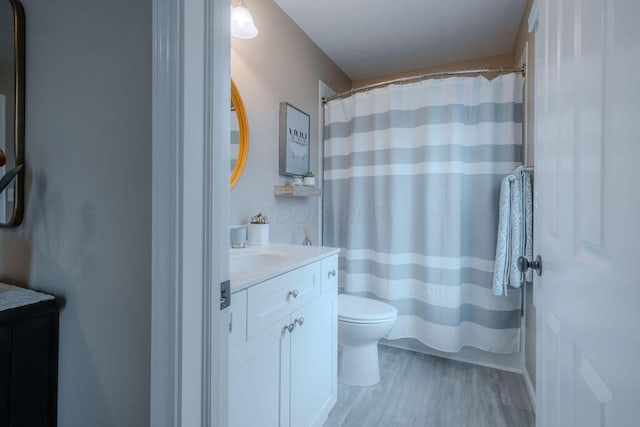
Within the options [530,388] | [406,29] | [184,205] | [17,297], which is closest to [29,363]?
[17,297]

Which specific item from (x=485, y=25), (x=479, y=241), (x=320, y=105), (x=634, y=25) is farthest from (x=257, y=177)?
(x=485, y=25)

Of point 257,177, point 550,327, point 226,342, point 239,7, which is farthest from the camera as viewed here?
point 257,177

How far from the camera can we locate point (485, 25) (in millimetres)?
2193

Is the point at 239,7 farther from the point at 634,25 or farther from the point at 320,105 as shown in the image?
the point at 634,25

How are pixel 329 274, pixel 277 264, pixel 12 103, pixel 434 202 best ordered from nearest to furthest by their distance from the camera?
pixel 12 103 → pixel 277 264 → pixel 329 274 → pixel 434 202

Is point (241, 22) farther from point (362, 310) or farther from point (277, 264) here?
point (362, 310)

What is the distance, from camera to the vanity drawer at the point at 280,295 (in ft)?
3.46

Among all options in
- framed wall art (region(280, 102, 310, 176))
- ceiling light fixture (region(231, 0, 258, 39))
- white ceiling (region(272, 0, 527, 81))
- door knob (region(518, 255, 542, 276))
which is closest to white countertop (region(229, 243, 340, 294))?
framed wall art (region(280, 102, 310, 176))

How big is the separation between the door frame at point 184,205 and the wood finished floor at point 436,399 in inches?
49.1

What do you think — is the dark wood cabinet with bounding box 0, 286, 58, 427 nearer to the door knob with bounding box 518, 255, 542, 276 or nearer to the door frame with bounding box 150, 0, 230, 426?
the door frame with bounding box 150, 0, 230, 426

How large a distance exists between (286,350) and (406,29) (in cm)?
227

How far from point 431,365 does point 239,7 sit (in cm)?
249

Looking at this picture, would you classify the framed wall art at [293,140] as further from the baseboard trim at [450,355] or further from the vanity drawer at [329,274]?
the baseboard trim at [450,355]

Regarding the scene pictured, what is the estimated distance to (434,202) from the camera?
217 centimetres
